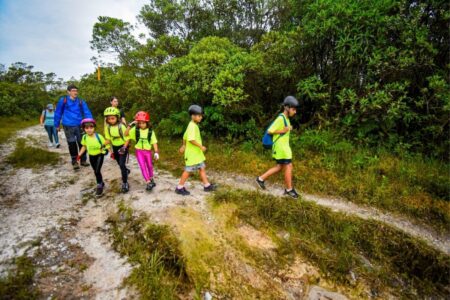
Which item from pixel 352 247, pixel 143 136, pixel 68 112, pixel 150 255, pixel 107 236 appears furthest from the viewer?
pixel 68 112

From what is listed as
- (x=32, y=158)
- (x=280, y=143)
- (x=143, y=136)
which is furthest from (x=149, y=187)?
(x=32, y=158)

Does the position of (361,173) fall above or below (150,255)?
above

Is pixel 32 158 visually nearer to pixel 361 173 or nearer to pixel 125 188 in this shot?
pixel 125 188

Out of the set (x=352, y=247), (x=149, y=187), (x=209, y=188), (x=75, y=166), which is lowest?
(x=352, y=247)

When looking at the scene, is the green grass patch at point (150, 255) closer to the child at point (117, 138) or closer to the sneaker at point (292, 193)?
the child at point (117, 138)

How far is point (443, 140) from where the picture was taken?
631cm

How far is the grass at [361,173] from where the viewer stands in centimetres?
507

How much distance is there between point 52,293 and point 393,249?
17.6ft

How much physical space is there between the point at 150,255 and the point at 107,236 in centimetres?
100

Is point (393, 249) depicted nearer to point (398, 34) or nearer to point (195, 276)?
point (195, 276)

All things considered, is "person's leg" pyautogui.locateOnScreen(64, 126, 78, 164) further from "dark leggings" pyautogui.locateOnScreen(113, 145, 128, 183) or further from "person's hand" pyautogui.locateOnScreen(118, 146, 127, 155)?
"person's hand" pyautogui.locateOnScreen(118, 146, 127, 155)

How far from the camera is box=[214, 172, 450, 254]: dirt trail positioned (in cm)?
429

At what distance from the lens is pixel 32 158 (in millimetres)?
7820

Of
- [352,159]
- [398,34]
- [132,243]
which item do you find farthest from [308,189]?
[398,34]
